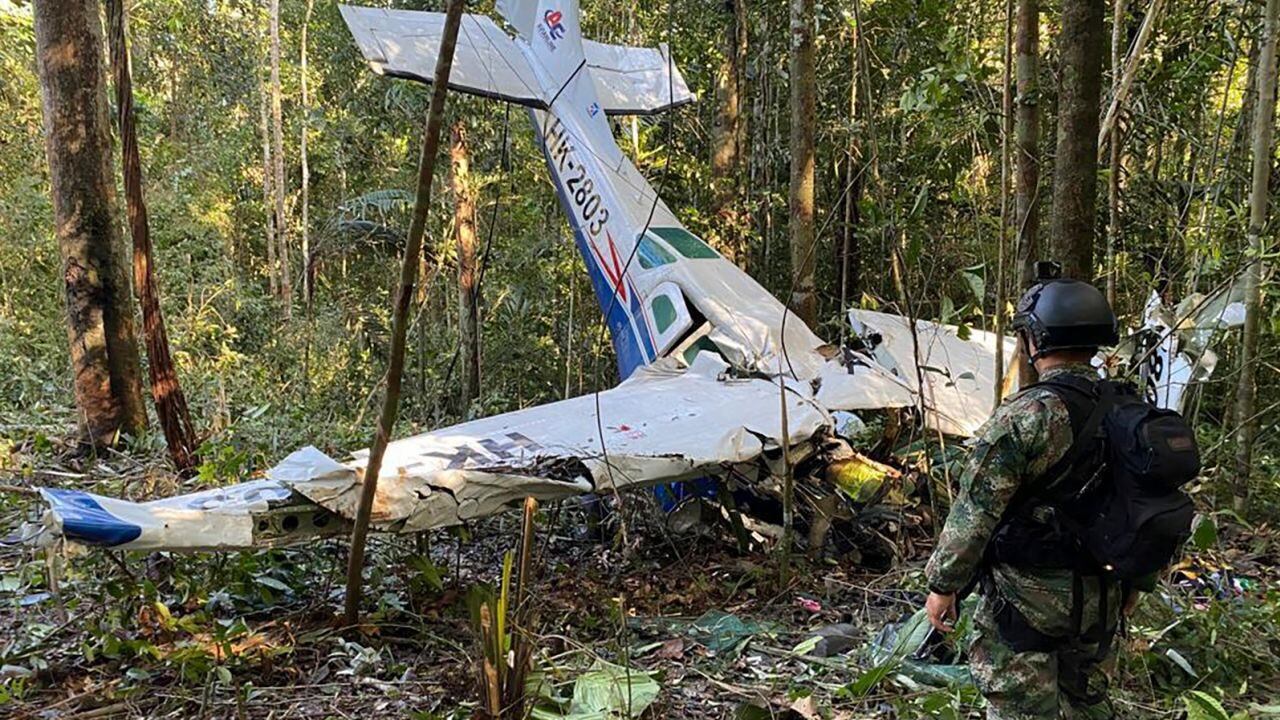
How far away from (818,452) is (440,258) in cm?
849

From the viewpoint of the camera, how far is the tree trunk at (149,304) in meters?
6.19

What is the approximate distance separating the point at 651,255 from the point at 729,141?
3.97 metres

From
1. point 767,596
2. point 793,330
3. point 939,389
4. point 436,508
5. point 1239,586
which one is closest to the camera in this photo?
point 436,508

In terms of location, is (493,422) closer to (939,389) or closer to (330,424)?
(939,389)

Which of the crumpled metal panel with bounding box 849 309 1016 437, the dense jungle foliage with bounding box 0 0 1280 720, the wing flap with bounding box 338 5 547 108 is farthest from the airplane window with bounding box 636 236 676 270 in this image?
the wing flap with bounding box 338 5 547 108

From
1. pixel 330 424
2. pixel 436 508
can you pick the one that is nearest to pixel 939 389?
pixel 436 508

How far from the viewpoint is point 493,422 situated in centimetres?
490

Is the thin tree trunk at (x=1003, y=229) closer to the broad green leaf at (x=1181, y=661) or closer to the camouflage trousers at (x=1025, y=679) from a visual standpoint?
the broad green leaf at (x=1181, y=661)

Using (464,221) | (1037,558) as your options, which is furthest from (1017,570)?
(464,221)

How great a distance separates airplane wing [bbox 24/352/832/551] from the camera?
331cm

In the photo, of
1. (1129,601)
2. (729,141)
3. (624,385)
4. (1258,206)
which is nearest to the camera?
(1129,601)

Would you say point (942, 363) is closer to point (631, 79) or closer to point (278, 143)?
point (631, 79)

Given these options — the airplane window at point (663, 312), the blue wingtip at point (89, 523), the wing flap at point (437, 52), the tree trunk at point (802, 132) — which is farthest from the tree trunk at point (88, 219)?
the tree trunk at point (802, 132)

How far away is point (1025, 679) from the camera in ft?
7.98
